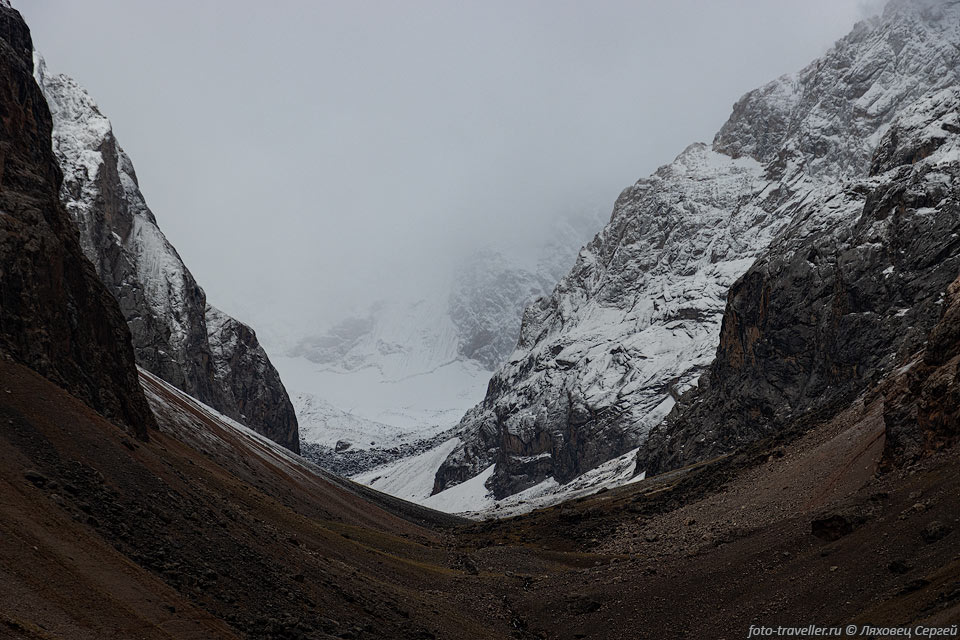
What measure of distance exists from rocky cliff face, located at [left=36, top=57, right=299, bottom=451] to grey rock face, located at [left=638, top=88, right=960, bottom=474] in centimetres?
10049

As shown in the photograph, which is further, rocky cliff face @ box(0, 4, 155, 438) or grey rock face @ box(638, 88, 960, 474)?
grey rock face @ box(638, 88, 960, 474)


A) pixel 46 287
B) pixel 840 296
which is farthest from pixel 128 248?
pixel 840 296

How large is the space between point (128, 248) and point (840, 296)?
142m

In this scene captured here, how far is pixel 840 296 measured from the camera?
108625 millimetres

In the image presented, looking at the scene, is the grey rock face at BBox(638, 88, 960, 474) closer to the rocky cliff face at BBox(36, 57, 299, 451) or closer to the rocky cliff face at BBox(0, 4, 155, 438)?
the rocky cliff face at BBox(0, 4, 155, 438)

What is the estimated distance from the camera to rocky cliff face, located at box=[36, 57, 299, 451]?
471 feet

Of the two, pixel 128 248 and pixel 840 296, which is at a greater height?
pixel 128 248

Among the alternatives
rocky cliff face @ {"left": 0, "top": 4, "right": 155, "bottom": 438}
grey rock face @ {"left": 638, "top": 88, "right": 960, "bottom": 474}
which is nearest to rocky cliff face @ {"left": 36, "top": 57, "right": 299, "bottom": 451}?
rocky cliff face @ {"left": 0, "top": 4, "right": 155, "bottom": 438}

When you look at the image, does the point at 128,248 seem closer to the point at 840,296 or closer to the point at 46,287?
the point at 46,287

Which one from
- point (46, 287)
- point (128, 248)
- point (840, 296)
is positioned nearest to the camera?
point (46, 287)

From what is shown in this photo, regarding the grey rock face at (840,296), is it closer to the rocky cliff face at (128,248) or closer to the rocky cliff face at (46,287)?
the rocky cliff face at (46,287)

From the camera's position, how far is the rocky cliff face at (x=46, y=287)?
40.9 metres

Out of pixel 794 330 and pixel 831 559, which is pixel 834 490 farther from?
pixel 794 330

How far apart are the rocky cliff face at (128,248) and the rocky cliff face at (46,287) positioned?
81544 mm
